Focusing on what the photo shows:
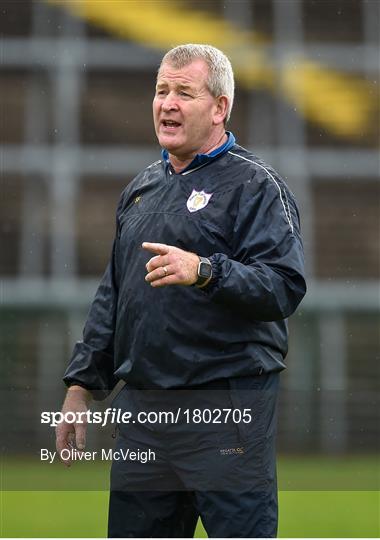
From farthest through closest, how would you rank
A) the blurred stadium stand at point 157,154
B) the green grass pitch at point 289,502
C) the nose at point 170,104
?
the blurred stadium stand at point 157,154 < the green grass pitch at point 289,502 < the nose at point 170,104

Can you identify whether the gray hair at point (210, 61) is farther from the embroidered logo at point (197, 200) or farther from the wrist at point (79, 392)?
the wrist at point (79, 392)

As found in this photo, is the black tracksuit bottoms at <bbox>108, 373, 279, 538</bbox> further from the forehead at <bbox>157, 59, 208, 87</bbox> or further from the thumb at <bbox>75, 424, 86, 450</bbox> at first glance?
the forehead at <bbox>157, 59, 208, 87</bbox>

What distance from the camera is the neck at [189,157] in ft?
8.78

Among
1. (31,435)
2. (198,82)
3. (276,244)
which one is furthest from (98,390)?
(31,435)

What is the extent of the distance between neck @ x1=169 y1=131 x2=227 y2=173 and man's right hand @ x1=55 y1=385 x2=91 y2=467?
1.88ft

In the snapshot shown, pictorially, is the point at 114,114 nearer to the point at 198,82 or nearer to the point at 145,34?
the point at 145,34

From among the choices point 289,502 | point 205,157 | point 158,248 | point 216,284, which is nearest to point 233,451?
point 216,284

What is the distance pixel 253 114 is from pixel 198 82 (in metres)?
3.76

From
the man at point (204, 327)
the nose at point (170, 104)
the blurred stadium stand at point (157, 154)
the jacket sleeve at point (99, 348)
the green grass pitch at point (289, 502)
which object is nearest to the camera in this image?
the man at point (204, 327)

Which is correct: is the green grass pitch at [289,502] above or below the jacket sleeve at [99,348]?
below

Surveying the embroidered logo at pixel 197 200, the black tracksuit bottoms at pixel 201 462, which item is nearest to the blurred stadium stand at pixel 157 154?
the black tracksuit bottoms at pixel 201 462

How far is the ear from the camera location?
2.70 m

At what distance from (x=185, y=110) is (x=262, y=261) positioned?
0.41 m

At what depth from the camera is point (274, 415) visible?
2.63m
